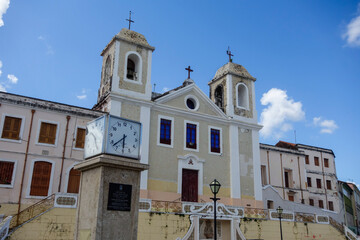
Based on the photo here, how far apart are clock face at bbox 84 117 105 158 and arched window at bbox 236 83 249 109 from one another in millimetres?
19343

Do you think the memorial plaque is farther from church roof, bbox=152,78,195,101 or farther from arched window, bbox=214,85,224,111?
arched window, bbox=214,85,224,111

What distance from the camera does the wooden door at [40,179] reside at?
19.2 metres

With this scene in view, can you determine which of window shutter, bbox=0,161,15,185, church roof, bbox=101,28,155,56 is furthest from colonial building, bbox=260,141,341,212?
window shutter, bbox=0,161,15,185

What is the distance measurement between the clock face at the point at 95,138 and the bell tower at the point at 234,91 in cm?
1828

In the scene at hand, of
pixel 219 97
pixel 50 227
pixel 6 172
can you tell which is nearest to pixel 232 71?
pixel 219 97

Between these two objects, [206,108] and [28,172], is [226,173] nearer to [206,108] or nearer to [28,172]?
[206,108]

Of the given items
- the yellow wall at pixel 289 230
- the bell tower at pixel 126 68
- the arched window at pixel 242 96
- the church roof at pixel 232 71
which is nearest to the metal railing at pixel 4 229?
the bell tower at pixel 126 68

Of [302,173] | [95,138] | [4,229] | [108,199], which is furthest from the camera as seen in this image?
[302,173]

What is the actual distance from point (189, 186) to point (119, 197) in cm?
1534

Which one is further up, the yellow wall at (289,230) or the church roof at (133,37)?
the church roof at (133,37)

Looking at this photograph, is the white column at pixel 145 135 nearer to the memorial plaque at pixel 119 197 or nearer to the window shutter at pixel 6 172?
the window shutter at pixel 6 172

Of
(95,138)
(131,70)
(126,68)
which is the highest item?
(131,70)

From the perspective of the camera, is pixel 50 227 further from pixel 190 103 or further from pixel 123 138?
pixel 190 103

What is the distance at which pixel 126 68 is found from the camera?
885 inches
